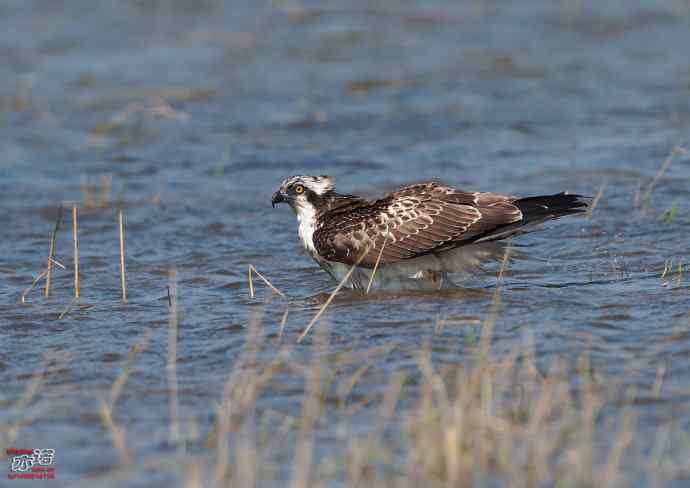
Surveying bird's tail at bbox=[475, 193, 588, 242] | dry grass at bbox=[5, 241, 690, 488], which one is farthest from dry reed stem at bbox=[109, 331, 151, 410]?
bird's tail at bbox=[475, 193, 588, 242]

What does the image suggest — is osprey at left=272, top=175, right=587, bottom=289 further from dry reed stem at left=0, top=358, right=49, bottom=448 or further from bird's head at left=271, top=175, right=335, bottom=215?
dry reed stem at left=0, top=358, right=49, bottom=448

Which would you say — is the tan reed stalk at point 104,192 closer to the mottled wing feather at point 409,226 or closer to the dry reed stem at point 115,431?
the mottled wing feather at point 409,226

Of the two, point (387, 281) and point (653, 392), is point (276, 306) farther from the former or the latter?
point (653, 392)

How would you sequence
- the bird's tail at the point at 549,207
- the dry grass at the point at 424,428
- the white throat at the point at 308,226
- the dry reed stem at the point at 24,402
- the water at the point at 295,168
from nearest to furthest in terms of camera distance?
the dry grass at the point at 424,428, the dry reed stem at the point at 24,402, the water at the point at 295,168, the bird's tail at the point at 549,207, the white throat at the point at 308,226

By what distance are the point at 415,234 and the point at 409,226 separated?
7 centimetres

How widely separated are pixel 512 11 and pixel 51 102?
771cm

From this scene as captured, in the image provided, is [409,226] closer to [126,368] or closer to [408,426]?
[126,368]

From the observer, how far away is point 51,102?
1586 cm

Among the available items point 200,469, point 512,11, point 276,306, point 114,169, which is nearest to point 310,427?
point 200,469

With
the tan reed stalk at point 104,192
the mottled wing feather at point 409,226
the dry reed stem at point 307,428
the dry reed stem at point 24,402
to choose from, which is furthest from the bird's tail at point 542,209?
the tan reed stalk at point 104,192

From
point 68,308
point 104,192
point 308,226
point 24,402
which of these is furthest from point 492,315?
point 104,192

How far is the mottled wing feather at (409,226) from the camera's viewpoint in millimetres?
8961

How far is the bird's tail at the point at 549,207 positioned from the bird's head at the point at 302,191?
161 cm

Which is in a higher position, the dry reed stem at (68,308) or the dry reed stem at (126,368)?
the dry reed stem at (68,308)
